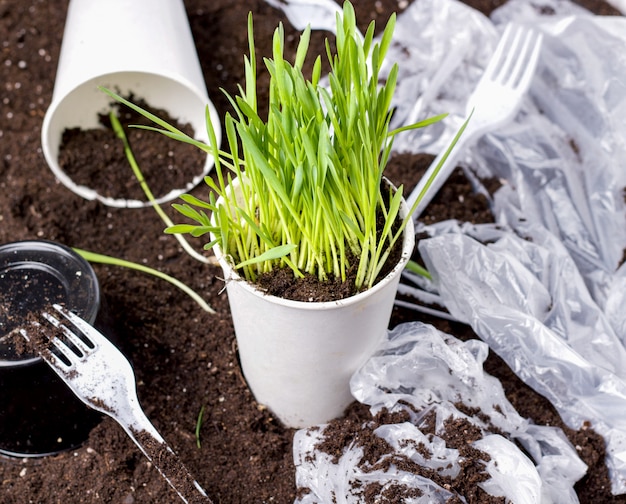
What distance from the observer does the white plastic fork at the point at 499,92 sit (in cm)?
134

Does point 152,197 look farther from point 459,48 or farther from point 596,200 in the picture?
point 596,200

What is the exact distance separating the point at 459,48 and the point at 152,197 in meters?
0.72

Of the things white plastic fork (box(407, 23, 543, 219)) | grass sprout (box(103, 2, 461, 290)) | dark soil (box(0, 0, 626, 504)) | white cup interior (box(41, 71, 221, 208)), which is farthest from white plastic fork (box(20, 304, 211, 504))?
white plastic fork (box(407, 23, 543, 219))

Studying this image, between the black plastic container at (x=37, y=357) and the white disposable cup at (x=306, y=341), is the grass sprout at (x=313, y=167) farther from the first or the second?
the black plastic container at (x=37, y=357)

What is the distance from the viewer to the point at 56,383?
3.41 ft

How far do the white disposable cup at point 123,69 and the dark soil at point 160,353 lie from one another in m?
0.08

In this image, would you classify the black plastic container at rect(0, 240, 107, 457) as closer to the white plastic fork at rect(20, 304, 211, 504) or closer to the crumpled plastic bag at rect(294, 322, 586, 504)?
the white plastic fork at rect(20, 304, 211, 504)

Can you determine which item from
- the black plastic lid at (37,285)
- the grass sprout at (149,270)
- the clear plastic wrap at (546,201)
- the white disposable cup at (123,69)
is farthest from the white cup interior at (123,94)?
the clear plastic wrap at (546,201)

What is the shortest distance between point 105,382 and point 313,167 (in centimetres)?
44

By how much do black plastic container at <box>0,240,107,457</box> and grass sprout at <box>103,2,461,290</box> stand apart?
0.29m

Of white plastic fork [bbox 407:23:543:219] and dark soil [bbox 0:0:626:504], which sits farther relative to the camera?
white plastic fork [bbox 407:23:543:219]

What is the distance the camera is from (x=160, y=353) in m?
1.23

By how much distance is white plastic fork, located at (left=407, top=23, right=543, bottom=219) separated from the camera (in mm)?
1345

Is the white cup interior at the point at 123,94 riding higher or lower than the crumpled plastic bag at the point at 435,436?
higher
